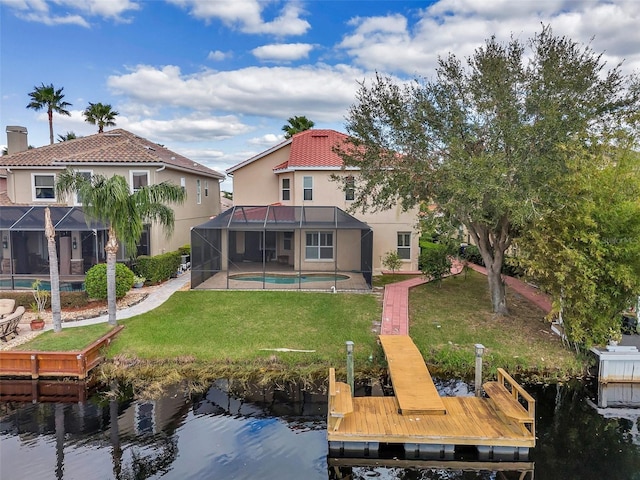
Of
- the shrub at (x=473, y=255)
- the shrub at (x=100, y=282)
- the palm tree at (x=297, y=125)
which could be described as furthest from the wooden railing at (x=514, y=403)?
the palm tree at (x=297, y=125)

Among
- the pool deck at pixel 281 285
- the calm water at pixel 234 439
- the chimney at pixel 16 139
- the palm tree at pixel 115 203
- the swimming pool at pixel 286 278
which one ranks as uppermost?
the chimney at pixel 16 139

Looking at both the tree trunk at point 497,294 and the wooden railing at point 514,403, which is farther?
the tree trunk at point 497,294

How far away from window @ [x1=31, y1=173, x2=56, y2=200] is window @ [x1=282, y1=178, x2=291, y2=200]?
11690mm

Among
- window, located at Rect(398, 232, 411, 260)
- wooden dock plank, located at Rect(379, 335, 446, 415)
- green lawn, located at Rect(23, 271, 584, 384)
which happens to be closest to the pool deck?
green lawn, located at Rect(23, 271, 584, 384)

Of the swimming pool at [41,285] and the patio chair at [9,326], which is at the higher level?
the swimming pool at [41,285]

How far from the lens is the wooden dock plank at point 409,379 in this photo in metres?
9.24

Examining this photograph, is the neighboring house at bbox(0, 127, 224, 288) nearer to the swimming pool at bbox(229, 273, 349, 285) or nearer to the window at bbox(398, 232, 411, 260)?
the swimming pool at bbox(229, 273, 349, 285)

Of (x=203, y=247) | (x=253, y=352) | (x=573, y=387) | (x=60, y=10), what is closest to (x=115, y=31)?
(x=60, y=10)

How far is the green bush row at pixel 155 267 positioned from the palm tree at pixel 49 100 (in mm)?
22782

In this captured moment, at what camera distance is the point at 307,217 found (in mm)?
→ 19953

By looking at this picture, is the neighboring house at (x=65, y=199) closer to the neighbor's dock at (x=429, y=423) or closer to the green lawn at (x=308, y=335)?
the green lawn at (x=308, y=335)

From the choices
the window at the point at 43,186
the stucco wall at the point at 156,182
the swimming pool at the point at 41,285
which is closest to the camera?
the swimming pool at the point at 41,285

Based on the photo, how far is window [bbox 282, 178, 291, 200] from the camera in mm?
23500

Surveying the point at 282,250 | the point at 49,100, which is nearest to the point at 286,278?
the point at 282,250
